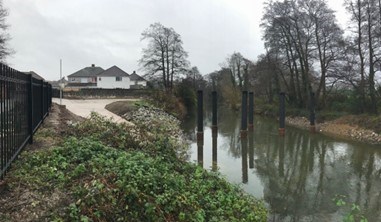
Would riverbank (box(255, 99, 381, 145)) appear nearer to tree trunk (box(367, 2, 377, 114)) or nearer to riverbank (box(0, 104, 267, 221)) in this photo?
tree trunk (box(367, 2, 377, 114))

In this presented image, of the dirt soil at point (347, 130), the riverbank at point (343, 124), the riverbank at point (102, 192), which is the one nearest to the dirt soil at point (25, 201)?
the riverbank at point (102, 192)

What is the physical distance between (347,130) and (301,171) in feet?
39.9

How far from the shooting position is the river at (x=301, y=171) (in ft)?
27.2

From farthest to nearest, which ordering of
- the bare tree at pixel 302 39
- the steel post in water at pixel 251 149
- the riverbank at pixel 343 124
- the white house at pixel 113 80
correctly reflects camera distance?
the white house at pixel 113 80 → the bare tree at pixel 302 39 → the riverbank at pixel 343 124 → the steel post in water at pixel 251 149

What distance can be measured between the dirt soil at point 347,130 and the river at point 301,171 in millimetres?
1419

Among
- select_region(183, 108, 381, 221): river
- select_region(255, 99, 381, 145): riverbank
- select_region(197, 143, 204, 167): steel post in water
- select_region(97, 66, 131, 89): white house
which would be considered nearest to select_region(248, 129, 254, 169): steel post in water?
select_region(183, 108, 381, 221): river

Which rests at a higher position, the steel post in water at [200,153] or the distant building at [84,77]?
the distant building at [84,77]

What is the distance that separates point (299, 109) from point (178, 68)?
14105 millimetres

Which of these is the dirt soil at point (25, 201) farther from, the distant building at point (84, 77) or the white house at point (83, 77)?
the white house at point (83, 77)

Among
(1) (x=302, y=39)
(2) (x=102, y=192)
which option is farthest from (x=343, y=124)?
(2) (x=102, y=192)

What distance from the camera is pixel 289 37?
1195 inches

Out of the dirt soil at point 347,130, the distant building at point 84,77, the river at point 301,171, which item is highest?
the distant building at point 84,77

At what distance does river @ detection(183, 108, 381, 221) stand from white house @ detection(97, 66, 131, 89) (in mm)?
45305

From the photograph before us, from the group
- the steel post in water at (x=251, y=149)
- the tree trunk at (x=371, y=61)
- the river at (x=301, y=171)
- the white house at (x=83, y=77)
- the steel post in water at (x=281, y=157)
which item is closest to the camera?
the river at (x=301, y=171)
